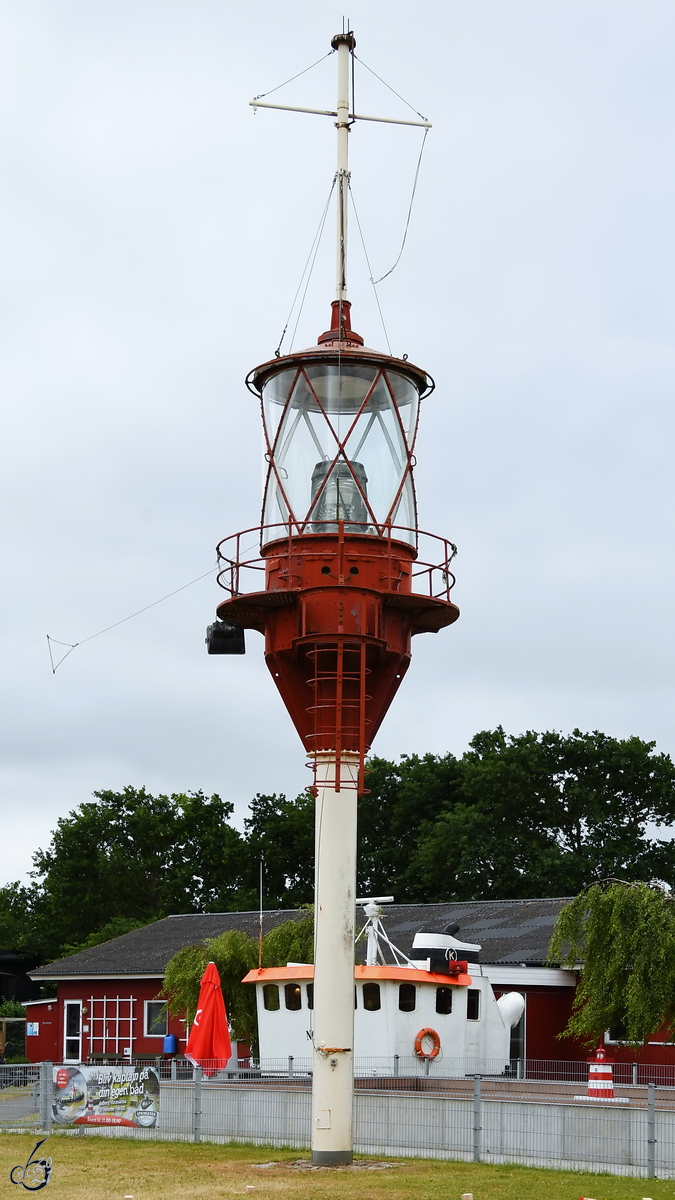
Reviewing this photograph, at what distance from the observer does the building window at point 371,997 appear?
1102 inches

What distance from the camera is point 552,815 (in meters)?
65.3

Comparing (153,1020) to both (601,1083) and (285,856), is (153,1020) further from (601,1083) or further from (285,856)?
(285,856)

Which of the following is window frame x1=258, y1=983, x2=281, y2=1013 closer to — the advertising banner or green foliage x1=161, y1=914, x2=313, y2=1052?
green foliage x1=161, y1=914, x2=313, y2=1052

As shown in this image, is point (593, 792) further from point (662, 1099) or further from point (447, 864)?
point (662, 1099)

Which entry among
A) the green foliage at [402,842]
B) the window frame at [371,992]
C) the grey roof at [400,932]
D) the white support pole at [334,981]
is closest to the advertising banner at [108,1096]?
the window frame at [371,992]

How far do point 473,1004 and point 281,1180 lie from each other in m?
12.0

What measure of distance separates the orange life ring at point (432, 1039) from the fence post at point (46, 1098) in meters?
7.18

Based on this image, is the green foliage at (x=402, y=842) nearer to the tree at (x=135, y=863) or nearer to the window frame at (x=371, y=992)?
the tree at (x=135, y=863)

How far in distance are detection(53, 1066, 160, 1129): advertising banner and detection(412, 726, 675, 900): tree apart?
4015 centimetres

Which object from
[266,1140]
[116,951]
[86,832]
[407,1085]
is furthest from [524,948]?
[86,832]

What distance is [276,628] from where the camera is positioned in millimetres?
20672

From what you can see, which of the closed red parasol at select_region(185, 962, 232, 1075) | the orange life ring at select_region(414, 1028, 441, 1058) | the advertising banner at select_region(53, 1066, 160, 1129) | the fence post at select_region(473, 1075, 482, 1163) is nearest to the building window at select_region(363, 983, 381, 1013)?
the orange life ring at select_region(414, 1028, 441, 1058)

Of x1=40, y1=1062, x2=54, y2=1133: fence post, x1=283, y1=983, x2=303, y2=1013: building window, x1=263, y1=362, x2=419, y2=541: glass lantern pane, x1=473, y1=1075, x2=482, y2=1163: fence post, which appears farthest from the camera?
x1=283, y1=983, x2=303, y2=1013: building window

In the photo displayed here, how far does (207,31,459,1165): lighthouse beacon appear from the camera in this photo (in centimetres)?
1933
